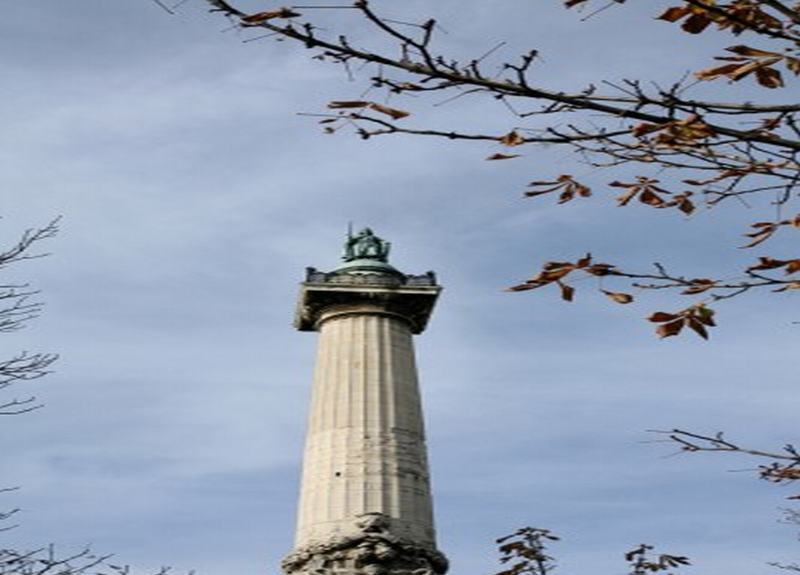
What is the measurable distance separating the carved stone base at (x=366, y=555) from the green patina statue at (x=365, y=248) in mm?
6708

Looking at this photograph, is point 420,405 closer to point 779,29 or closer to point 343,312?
point 343,312

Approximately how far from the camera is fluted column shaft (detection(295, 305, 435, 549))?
2145cm

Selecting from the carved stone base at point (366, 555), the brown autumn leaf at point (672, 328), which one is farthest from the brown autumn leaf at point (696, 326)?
the carved stone base at point (366, 555)

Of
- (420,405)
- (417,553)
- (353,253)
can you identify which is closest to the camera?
(417,553)

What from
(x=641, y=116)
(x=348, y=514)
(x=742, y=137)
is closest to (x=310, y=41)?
(x=641, y=116)

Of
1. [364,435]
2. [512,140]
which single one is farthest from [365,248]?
[512,140]

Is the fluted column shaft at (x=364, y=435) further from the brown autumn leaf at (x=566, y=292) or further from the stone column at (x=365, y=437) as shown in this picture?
the brown autumn leaf at (x=566, y=292)

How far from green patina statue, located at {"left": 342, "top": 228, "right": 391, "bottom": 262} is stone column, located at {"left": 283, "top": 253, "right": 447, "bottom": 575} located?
98 cm

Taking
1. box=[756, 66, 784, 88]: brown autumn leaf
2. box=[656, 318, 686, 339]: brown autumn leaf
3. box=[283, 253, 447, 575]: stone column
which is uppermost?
box=[283, 253, 447, 575]: stone column

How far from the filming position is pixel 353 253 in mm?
26094

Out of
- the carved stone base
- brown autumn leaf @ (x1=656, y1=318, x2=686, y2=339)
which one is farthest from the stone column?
brown autumn leaf @ (x1=656, y1=318, x2=686, y2=339)

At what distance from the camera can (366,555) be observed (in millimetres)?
20641

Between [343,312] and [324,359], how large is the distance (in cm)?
113

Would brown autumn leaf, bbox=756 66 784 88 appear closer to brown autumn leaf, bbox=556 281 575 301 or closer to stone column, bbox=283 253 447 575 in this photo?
brown autumn leaf, bbox=556 281 575 301
